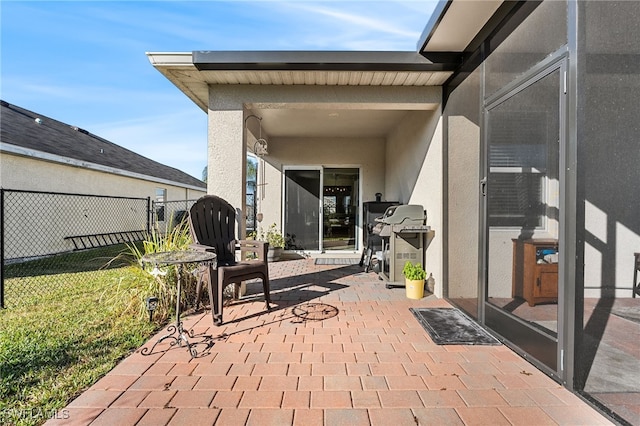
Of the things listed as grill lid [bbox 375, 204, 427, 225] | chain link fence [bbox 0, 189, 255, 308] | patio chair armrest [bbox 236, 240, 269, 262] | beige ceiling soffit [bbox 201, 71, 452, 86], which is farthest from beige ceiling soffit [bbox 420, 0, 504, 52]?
chain link fence [bbox 0, 189, 255, 308]

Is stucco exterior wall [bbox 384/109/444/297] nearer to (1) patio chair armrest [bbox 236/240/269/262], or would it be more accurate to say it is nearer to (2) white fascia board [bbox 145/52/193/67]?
(1) patio chair armrest [bbox 236/240/269/262]

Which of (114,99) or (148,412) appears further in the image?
(114,99)

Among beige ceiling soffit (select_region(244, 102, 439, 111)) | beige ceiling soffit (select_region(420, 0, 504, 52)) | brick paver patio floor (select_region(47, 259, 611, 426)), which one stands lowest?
brick paver patio floor (select_region(47, 259, 611, 426))

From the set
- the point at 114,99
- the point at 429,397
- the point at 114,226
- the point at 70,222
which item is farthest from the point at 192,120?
the point at 429,397

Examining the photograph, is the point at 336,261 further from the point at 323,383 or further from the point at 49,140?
the point at 49,140

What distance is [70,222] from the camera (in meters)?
8.19

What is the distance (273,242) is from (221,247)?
9.95 feet

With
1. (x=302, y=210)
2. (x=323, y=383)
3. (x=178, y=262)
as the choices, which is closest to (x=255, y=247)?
(x=178, y=262)

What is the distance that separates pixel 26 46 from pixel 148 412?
839 cm

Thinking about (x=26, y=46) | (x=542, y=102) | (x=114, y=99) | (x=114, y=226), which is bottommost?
(x=114, y=226)

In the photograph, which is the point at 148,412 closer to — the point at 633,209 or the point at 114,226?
the point at 633,209

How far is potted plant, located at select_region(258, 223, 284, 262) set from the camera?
6.64 m

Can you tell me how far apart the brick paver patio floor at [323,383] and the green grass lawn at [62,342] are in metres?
0.17

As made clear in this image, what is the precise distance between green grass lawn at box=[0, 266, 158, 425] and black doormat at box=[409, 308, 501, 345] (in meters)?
2.73
